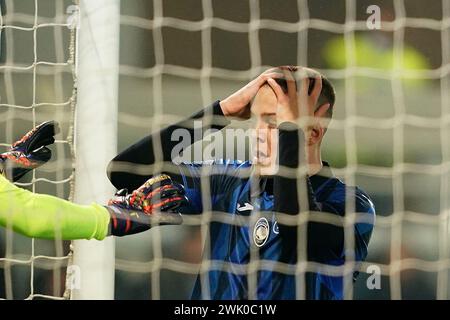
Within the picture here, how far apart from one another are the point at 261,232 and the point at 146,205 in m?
0.22

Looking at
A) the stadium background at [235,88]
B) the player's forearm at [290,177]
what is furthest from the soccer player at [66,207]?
the player's forearm at [290,177]

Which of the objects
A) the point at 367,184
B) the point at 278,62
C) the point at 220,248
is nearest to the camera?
the point at 220,248

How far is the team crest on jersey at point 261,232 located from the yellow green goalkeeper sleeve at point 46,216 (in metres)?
0.28

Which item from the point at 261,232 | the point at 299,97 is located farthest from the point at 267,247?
the point at 299,97

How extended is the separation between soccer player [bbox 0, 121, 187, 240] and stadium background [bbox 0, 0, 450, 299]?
108 mm

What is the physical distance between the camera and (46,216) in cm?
137

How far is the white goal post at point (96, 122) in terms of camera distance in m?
1.42

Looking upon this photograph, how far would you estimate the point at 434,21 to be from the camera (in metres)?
1.78

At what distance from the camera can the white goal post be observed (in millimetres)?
1421

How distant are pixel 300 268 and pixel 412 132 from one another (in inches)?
24.4

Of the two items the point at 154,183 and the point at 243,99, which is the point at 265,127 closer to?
the point at 243,99
